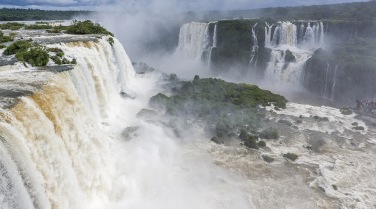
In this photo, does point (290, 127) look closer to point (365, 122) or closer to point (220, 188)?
point (365, 122)

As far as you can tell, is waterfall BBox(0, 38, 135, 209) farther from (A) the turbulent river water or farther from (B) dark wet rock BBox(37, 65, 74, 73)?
(B) dark wet rock BBox(37, 65, 74, 73)

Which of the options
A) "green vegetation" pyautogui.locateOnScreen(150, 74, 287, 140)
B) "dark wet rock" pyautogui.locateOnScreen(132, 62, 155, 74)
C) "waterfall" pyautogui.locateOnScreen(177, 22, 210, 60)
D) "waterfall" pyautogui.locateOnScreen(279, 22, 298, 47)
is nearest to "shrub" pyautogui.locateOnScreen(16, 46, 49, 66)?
"green vegetation" pyautogui.locateOnScreen(150, 74, 287, 140)

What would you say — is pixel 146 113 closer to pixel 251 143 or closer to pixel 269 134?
pixel 251 143

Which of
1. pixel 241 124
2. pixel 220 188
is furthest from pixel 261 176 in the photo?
pixel 241 124

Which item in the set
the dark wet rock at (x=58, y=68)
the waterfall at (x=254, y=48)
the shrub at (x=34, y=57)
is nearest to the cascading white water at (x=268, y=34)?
the waterfall at (x=254, y=48)

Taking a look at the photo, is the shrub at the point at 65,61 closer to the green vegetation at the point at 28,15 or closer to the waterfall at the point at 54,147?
the waterfall at the point at 54,147
